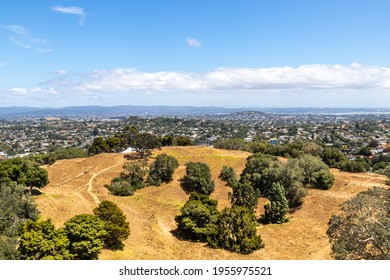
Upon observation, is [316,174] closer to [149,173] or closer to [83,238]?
[149,173]

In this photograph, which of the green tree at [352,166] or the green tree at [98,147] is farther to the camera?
the green tree at [98,147]

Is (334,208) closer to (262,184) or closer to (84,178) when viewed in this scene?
(262,184)

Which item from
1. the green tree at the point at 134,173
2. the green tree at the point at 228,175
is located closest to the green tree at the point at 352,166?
the green tree at the point at 228,175

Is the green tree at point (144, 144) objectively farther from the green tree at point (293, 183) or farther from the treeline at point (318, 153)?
the green tree at point (293, 183)

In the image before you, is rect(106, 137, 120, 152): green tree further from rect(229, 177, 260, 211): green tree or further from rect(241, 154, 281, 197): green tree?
rect(229, 177, 260, 211): green tree

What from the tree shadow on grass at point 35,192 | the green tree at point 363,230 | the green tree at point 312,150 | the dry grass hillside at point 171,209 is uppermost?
the green tree at point 363,230

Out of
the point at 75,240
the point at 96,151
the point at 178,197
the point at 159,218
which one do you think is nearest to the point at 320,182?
the point at 178,197

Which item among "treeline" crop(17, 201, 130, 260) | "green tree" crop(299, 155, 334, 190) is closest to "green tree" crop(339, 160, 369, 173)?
"green tree" crop(299, 155, 334, 190)
